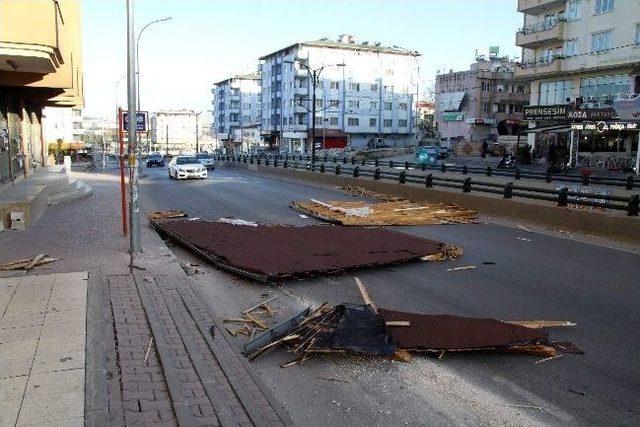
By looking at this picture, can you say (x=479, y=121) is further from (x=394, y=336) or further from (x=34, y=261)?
(x=394, y=336)

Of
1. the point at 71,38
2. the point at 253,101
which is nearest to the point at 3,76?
the point at 71,38

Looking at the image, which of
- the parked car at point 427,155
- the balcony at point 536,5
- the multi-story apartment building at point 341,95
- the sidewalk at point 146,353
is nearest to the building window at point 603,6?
the balcony at point 536,5

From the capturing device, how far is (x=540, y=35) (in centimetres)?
5319

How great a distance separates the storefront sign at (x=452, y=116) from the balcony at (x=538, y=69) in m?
35.6

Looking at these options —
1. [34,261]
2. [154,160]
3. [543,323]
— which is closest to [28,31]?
[34,261]

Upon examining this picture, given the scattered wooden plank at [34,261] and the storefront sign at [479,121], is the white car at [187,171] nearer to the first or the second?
the scattered wooden plank at [34,261]

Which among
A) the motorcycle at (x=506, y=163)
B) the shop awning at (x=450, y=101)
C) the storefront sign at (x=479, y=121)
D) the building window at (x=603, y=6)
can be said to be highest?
the building window at (x=603, y=6)

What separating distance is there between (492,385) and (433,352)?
3.03 feet

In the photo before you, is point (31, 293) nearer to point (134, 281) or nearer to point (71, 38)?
point (134, 281)

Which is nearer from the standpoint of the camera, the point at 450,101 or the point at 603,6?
the point at 603,6

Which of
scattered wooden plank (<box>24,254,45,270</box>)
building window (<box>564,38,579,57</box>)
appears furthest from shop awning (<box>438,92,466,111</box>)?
scattered wooden plank (<box>24,254,45,270</box>)

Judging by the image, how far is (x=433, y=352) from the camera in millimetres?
6441

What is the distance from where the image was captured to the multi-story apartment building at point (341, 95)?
9675 centimetres

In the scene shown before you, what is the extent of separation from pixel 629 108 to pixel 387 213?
27.7 metres
